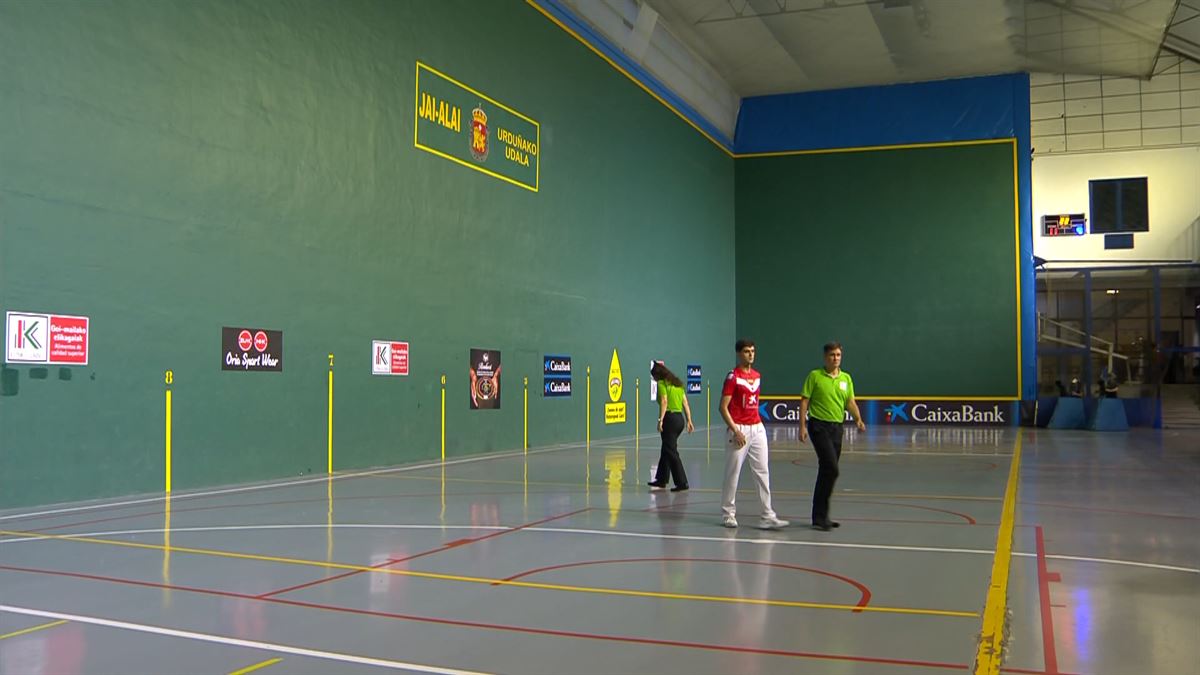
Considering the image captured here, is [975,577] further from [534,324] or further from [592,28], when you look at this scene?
[592,28]

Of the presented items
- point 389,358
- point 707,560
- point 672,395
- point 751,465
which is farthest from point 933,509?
point 389,358

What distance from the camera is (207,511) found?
460 inches

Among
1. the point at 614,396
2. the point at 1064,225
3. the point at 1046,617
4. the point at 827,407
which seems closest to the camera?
the point at 1046,617

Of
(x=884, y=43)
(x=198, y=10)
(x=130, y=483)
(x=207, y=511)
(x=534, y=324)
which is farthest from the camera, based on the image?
(x=884, y=43)

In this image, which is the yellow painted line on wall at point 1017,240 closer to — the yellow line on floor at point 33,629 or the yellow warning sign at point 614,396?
the yellow warning sign at point 614,396

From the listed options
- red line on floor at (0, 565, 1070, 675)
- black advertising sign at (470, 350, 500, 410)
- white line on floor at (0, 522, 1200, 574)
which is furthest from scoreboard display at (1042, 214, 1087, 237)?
red line on floor at (0, 565, 1070, 675)

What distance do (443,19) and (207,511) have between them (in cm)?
1156

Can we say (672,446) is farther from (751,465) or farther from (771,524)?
(771,524)

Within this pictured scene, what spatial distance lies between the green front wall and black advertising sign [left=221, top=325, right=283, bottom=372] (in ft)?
0.63

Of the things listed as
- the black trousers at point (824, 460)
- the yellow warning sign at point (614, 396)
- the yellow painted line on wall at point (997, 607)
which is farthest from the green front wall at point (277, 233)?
the yellow painted line on wall at point (997, 607)

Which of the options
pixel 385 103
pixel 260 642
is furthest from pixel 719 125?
pixel 260 642

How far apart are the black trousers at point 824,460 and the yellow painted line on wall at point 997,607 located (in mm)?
1648

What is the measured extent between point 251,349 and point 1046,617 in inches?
465

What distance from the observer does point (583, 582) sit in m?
7.59
